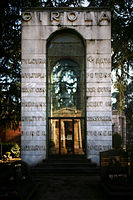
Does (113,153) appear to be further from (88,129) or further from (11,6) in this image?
(11,6)

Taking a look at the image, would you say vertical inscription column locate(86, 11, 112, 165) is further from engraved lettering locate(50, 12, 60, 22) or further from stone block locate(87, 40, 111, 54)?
engraved lettering locate(50, 12, 60, 22)

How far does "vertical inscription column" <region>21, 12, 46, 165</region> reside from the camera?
14031 millimetres

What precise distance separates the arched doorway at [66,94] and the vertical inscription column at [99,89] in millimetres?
670

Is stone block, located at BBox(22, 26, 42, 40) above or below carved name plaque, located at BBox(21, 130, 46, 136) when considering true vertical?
above

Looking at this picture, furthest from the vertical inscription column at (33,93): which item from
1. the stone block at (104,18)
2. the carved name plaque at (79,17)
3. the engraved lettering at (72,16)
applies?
the stone block at (104,18)

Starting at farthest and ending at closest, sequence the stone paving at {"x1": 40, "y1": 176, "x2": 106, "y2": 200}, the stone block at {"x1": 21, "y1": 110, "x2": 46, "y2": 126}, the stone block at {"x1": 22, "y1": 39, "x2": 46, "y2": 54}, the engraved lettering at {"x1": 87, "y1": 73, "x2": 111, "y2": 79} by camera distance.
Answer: the stone block at {"x1": 22, "y1": 39, "x2": 46, "y2": 54}
the engraved lettering at {"x1": 87, "y1": 73, "x2": 111, "y2": 79}
the stone block at {"x1": 21, "y1": 110, "x2": 46, "y2": 126}
the stone paving at {"x1": 40, "y1": 176, "x2": 106, "y2": 200}

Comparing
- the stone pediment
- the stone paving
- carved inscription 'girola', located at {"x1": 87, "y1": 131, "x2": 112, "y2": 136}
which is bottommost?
the stone paving

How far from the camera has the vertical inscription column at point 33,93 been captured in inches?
552

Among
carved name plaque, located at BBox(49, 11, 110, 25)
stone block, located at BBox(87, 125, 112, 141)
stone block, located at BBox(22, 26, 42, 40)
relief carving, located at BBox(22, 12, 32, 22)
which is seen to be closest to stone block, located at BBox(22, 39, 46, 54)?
stone block, located at BBox(22, 26, 42, 40)

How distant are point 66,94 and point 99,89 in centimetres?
230

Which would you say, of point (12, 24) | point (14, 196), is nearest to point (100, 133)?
point (14, 196)

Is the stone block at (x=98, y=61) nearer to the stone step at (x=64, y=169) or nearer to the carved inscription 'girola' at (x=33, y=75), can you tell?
the carved inscription 'girola' at (x=33, y=75)

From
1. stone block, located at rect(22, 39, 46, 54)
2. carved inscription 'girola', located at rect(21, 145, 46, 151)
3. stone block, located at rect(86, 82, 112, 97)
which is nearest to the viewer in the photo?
carved inscription 'girola', located at rect(21, 145, 46, 151)

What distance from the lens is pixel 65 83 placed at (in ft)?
50.4
